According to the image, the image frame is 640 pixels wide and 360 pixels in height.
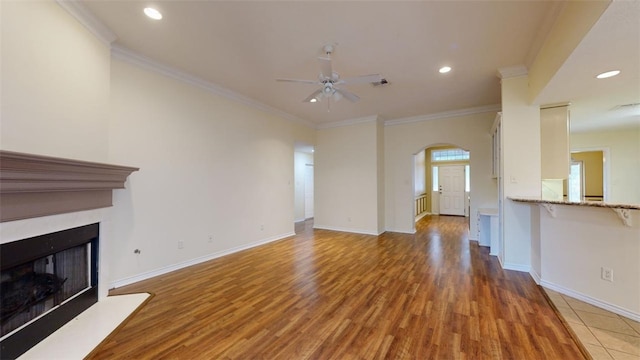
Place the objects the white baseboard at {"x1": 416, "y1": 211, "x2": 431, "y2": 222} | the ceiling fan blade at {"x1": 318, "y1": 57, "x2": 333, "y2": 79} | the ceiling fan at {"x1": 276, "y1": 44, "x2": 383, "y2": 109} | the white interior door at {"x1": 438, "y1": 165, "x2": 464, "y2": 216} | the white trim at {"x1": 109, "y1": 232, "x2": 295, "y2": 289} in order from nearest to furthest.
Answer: the ceiling fan blade at {"x1": 318, "y1": 57, "x2": 333, "y2": 79} < the ceiling fan at {"x1": 276, "y1": 44, "x2": 383, "y2": 109} < the white trim at {"x1": 109, "y1": 232, "x2": 295, "y2": 289} < the white baseboard at {"x1": 416, "y1": 211, "x2": 431, "y2": 222} < the white interior door at {"x1": 438, "y1": 165, "x2": 464, "y2": 216}

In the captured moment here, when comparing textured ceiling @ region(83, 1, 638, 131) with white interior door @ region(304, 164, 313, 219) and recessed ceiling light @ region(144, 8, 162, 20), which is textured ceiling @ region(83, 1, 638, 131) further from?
white interior door @ region(304, 164, 313, 219)

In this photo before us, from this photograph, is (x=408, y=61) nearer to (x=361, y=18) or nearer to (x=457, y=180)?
(x=361, y=18)

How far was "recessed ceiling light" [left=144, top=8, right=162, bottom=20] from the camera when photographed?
2377mm

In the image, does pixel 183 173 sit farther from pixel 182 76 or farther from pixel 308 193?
pixel 308 193

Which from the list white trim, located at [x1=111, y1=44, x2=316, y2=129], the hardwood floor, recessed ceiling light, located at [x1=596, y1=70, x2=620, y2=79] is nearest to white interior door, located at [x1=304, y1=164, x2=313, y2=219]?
white trim, located at [x1=111, y1=44, x2=316, y2=129]

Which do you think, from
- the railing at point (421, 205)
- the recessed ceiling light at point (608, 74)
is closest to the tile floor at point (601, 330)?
the recessed ceiling light at point (608, 74)

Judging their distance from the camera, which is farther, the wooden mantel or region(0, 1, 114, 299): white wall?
region(0, 1, 114, 299): white wall

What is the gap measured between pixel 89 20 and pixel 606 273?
5.67 meters

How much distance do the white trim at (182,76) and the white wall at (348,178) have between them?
70.9 inches

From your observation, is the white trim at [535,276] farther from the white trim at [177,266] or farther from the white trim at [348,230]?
the white trim at [177,266]

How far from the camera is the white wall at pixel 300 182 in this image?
8.01 metres

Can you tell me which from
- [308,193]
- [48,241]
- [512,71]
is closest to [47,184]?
[48,241]

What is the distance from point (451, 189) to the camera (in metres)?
9.33

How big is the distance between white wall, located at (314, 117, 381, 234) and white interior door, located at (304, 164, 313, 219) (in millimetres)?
1643
